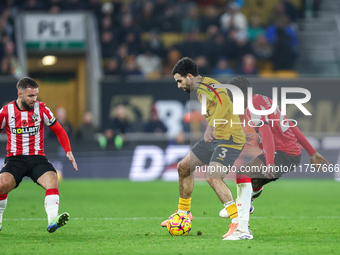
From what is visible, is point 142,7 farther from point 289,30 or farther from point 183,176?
point 183,176

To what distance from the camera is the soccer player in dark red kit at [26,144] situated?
22.9 feet

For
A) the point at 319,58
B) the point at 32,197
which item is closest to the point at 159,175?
the point at 32,197

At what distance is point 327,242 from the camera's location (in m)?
6.44

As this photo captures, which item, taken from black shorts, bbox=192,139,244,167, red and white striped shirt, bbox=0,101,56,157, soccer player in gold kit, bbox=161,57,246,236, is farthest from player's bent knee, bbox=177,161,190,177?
red and white striped shirt, bbox=0,101,56,157

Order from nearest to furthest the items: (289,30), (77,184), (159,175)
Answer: (77,184)
(159,175)
(289,30)

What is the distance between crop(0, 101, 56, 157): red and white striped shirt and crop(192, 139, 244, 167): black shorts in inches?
75.0

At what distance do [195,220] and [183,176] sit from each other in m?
1.61

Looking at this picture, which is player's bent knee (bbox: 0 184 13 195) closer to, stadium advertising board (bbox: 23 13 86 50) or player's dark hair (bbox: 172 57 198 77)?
player's dark hair (bbox: 172 57 198 77)

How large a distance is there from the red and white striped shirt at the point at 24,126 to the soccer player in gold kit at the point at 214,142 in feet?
5.84

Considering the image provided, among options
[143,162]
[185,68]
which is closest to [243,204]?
[185,68]

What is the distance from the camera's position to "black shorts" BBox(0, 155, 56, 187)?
277 inches

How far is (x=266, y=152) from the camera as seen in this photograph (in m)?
6.47

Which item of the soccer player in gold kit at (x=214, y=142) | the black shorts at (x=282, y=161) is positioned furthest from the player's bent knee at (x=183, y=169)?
the black shorts at (x=282, y=161)

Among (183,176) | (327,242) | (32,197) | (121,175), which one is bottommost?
(121,175)
